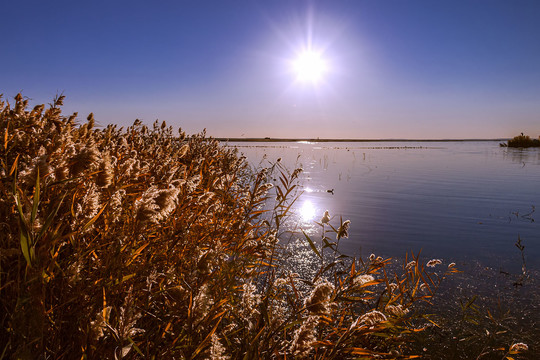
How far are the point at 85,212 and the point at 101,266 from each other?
1.81 feet

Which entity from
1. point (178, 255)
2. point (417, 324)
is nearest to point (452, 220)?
point (417, 324)

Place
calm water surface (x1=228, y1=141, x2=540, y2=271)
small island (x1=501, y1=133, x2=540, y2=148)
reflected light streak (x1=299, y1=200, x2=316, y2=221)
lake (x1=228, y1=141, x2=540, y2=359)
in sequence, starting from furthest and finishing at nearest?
small island (x1=501, y1=133, x2=540, y2=148), reflected light streak (x1=299, y1=200, x2=316, y2=221), calm water surface (x1=228, y1=141, x2=540, y2=271), lake (x1=228, y1=141, x2=540, y2=359)

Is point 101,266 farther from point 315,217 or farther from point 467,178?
point 467,178

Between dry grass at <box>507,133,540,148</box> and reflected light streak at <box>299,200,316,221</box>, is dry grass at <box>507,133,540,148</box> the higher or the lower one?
the higher one

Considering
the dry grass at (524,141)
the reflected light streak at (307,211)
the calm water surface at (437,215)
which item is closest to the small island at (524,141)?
the dry grass at (524,141)

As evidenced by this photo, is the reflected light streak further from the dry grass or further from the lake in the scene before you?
the dry grass

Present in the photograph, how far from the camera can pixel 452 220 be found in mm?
8602

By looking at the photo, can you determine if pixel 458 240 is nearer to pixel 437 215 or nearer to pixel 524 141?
pixel 437 215

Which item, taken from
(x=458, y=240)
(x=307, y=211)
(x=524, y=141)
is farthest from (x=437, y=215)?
(x=524, y=141)

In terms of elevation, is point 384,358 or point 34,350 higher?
point 34,350

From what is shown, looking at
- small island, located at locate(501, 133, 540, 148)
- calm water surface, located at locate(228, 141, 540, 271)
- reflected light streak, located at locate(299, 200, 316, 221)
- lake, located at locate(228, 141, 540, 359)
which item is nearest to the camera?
lake, located at locate(228, 141, 540, 359)

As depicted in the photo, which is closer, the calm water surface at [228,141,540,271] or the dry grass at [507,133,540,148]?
the calm water surface at [228,141,540,271]

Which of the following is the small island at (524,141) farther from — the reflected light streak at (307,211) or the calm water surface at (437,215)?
the reflected light streak at (307,211)

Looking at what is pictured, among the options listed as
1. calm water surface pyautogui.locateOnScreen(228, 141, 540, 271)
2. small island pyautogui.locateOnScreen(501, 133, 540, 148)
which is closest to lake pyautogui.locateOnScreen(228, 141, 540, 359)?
calm water surface pyautogui.locateOnScreen(228, 141, 540, 271)
